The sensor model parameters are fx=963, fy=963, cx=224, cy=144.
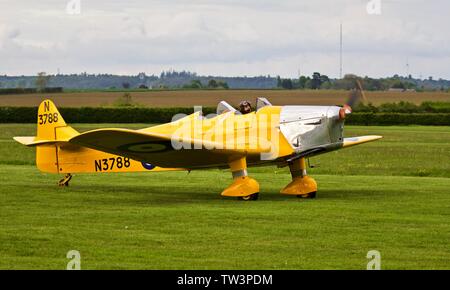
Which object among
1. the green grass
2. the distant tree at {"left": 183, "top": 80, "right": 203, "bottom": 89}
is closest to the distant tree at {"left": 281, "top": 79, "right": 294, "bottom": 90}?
the distant tree at {"left": 183, "top": 80, "right": 203, "bottom": 89}

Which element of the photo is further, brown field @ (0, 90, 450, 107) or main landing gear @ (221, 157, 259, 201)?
brown field @ (0, 90, 450, 107)

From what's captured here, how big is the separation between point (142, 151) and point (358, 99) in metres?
5.05

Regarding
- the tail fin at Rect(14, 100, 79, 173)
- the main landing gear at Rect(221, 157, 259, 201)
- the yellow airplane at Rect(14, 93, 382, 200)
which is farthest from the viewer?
the tail fin at Rect(14, 100, 79, 173)

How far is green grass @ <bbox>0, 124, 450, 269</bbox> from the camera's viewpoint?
39.7ft

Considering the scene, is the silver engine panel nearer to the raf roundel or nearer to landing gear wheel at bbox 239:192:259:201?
landing gear wheel at bbox 239:192:259:201

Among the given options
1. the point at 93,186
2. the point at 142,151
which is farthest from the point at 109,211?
the point at 93,186

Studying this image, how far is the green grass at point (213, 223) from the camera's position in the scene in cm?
1209

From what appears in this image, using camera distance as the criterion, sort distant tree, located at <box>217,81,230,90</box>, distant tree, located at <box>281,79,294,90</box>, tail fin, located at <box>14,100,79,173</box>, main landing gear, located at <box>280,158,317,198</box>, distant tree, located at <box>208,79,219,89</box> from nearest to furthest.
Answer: main landing gear, located at <box>280,158,317,198</box>
tail fin, located at <box>14,100,79,173</box>
distant tree, located at <box>281,79,294,90</box>
distant tree, located at <box>217,81,230,90</box>
distant tree, located at <box>208,79,219,89</box>

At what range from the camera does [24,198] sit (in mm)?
18875

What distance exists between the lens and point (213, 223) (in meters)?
15.4

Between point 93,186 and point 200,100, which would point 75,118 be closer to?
point 200,100

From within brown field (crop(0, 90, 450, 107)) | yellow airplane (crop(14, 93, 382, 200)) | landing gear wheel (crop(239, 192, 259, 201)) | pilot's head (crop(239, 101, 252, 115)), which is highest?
pilot's head (crop(239, 101, 252, 115))

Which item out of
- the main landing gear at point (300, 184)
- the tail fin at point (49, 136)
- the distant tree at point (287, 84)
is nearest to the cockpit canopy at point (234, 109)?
the main landing gear at point (300, 184)

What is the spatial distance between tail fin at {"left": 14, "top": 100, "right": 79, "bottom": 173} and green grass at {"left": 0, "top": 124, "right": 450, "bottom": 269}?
0.54 m
